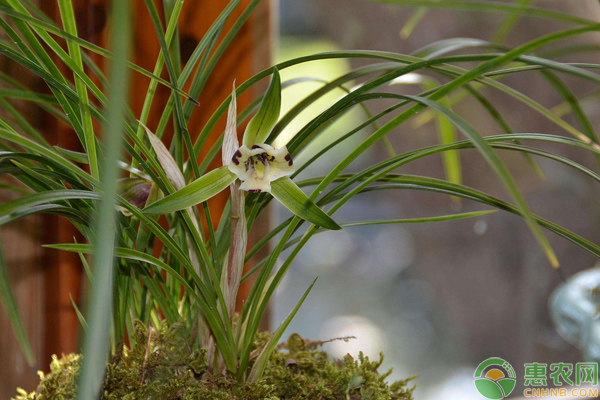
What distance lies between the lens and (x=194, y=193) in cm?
40

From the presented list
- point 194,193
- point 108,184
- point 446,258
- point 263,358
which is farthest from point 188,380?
point 446,258

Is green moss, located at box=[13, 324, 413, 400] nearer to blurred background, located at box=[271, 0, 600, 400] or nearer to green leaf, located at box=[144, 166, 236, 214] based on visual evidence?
green leaf, located at box=[144, 166, 236, 214]

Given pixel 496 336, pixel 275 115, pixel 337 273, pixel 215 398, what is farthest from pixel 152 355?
pixel 496 336

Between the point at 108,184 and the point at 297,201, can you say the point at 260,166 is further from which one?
the point at 108,184

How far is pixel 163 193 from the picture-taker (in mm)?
489

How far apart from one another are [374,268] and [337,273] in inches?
4.1

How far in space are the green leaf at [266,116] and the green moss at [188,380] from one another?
23cm

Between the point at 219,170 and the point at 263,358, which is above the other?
the point at 219,170

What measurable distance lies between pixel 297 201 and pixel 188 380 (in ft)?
0.71

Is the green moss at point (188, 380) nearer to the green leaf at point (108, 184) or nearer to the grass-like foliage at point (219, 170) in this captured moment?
the grass-like foliage at point (219, 170)

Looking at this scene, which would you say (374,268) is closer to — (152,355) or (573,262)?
(573,262)

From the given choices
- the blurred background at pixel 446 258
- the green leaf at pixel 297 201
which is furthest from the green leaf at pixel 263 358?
the blurred background at pixel 446 258

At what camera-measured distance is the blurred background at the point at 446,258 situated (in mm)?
1317

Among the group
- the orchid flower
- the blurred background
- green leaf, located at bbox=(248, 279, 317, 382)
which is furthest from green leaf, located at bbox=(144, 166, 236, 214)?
the blurred background
